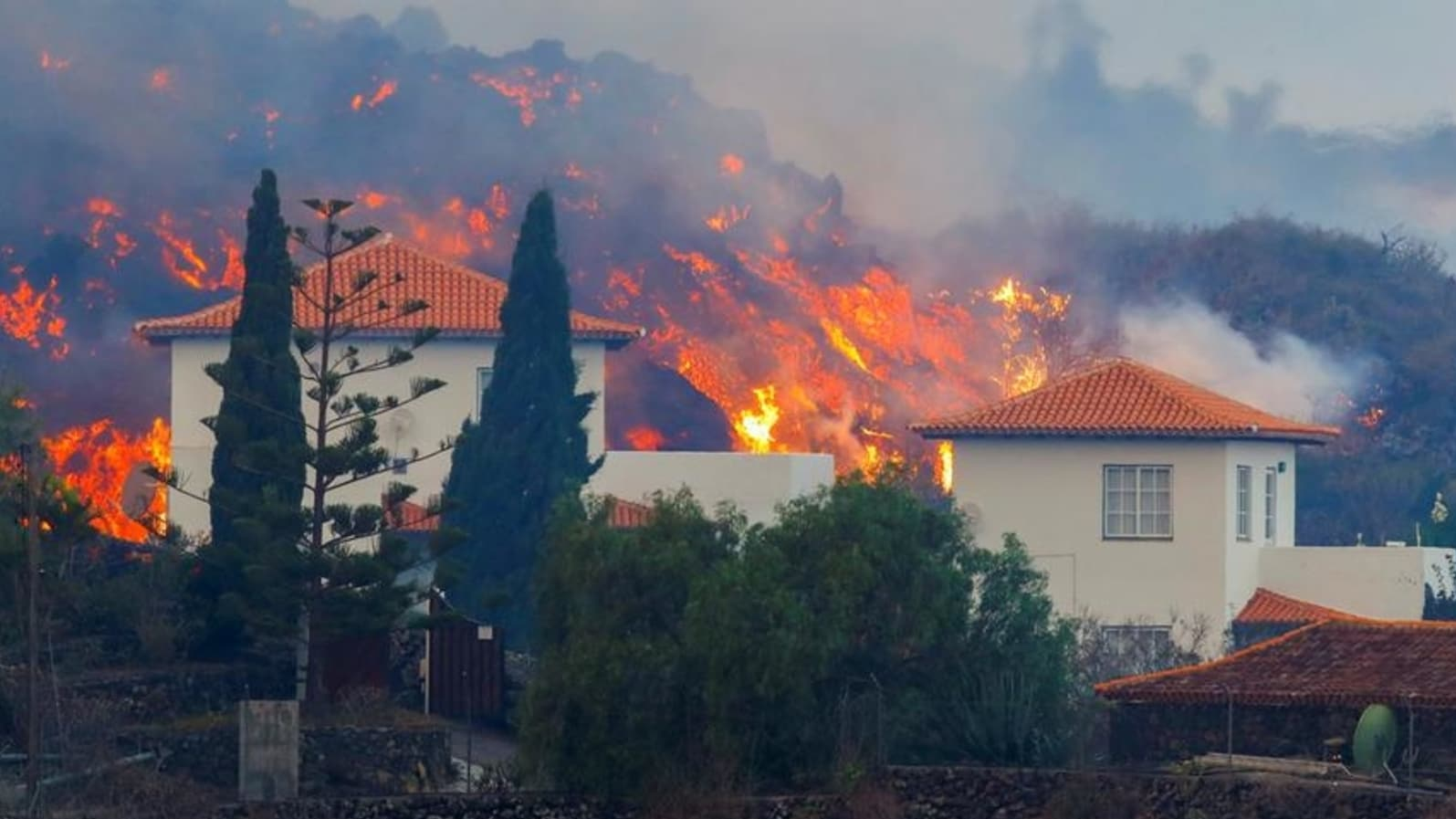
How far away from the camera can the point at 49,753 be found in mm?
42125

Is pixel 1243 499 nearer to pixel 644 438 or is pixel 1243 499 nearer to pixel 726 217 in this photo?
pixel 644 438

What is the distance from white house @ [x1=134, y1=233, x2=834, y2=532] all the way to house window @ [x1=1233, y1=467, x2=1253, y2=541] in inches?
299

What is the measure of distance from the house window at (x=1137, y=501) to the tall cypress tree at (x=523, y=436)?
9.19 m

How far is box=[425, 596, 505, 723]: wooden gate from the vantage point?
50656 millimetres

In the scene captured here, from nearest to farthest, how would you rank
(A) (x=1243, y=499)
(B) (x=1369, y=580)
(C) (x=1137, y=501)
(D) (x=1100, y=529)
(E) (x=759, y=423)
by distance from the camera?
(B) (x=1369, y=580) < (D) (x=1100, y=529) < (C) (x=1137, y=501) < (A) (x=1243, y=499) < (E) (x=759, y=423)

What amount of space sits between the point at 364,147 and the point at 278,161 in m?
2.83

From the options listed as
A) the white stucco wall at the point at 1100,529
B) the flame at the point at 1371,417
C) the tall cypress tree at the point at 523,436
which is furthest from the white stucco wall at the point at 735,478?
the flame at the point at 1371,417

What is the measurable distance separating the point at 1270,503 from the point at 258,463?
2274cm

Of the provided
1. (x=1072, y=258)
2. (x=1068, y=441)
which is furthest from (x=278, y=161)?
(x=1068, y=441)

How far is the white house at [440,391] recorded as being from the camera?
63.2m

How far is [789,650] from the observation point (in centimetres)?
4247

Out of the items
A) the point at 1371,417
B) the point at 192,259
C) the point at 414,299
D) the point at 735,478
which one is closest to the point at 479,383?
the point at 414,299

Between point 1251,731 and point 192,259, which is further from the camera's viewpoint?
point 192,259

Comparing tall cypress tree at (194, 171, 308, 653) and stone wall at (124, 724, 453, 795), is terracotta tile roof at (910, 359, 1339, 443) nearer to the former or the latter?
tall cypress tree at (194, 171, 308, 653)
